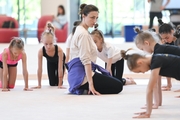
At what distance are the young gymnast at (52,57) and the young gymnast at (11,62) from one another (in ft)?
1.04

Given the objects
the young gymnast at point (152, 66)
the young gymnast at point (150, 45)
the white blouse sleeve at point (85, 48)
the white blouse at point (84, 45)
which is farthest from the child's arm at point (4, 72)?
the young gymnast at point (152, 66)

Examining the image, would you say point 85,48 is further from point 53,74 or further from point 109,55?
point 53,74

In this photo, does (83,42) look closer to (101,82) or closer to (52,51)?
(101,82)

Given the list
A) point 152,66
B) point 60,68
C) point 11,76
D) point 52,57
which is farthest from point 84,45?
point 152,66

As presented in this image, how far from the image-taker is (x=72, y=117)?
3.79 metres

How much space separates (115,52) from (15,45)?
1423mm

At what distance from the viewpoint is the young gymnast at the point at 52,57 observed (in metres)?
6.00

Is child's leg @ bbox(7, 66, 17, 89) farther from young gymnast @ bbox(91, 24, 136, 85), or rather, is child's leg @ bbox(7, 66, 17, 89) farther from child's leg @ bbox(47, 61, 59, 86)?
young gymnast @ bbox(91, 24, 136, 85)

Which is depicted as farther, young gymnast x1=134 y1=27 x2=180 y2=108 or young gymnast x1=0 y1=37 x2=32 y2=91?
young gymnast x1=0 y1=37 x2=32 y2=91

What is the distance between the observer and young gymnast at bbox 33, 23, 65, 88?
6.00m

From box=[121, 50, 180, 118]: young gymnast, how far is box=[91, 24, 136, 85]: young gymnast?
2.04 meters

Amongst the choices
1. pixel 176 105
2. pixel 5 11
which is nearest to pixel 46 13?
pixel 5 11

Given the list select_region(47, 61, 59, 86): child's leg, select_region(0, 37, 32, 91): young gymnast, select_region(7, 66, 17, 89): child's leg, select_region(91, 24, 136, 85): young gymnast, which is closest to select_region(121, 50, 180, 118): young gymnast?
select_region(91, 24, 136, 85): young gymnast

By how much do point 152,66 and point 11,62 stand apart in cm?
283
